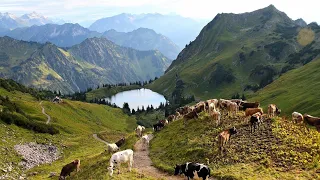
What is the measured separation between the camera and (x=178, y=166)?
3134 cm

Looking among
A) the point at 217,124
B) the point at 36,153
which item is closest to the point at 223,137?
the point at 217,124

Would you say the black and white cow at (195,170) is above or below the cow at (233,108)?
below

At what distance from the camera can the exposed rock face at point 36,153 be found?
58319 mm

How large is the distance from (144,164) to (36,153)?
3555 centimetres

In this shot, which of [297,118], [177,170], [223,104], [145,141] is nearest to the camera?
[177,170]

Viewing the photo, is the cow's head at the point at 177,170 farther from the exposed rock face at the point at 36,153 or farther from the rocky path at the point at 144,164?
the exposed rock face at the point at 36,153

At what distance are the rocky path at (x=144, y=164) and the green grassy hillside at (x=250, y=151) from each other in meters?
0.88

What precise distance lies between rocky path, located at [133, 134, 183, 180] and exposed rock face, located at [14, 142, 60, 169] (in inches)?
921

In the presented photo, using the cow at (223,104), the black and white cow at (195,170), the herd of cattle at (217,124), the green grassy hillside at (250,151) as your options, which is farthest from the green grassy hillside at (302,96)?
the black and white cow at (195,170)

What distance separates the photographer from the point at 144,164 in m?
37.7

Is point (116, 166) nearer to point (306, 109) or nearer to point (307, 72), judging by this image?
point (306, 109)

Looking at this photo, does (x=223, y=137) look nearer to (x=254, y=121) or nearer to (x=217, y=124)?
(x=254, y=121)

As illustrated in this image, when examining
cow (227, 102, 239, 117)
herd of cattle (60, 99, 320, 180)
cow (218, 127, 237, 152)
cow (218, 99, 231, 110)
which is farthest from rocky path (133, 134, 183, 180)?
cow (218, 99, 231, 110)

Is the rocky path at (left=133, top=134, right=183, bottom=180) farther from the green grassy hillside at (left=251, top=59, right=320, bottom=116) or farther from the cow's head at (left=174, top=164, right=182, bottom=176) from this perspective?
the green grassy hillside at (left=251, top=59, right=320, bottom=116)
